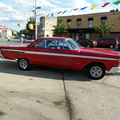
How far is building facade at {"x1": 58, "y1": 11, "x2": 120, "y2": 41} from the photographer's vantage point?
102ft

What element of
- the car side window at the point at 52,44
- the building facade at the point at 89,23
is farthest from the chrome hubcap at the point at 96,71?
the building facade at the point at 89,23

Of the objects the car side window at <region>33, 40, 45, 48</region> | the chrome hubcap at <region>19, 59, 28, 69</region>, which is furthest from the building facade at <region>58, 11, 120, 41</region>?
the chrome hubcap at <region>19, 59, 28, 69</region>

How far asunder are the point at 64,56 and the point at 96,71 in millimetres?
1381

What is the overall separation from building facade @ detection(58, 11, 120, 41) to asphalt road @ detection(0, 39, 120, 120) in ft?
94.2

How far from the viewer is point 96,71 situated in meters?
5.46

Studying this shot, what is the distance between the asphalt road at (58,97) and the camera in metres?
3.09

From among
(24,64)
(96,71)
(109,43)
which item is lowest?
(96,71)

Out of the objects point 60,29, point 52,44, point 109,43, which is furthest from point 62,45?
point 60,29

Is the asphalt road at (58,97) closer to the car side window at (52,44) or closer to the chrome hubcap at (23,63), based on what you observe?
the chrome hubcap at (23,63)

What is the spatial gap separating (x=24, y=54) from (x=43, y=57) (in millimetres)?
929

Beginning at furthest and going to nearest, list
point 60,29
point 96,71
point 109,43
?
point 60,29
point 109,43
point 96,71

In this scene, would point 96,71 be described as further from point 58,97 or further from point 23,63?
point 23,63

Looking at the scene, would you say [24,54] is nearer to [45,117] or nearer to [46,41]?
[46,41]

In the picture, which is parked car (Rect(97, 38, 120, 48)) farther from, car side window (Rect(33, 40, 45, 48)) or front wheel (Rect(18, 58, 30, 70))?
front wheel (Rect(18, 58, 30, 70))
